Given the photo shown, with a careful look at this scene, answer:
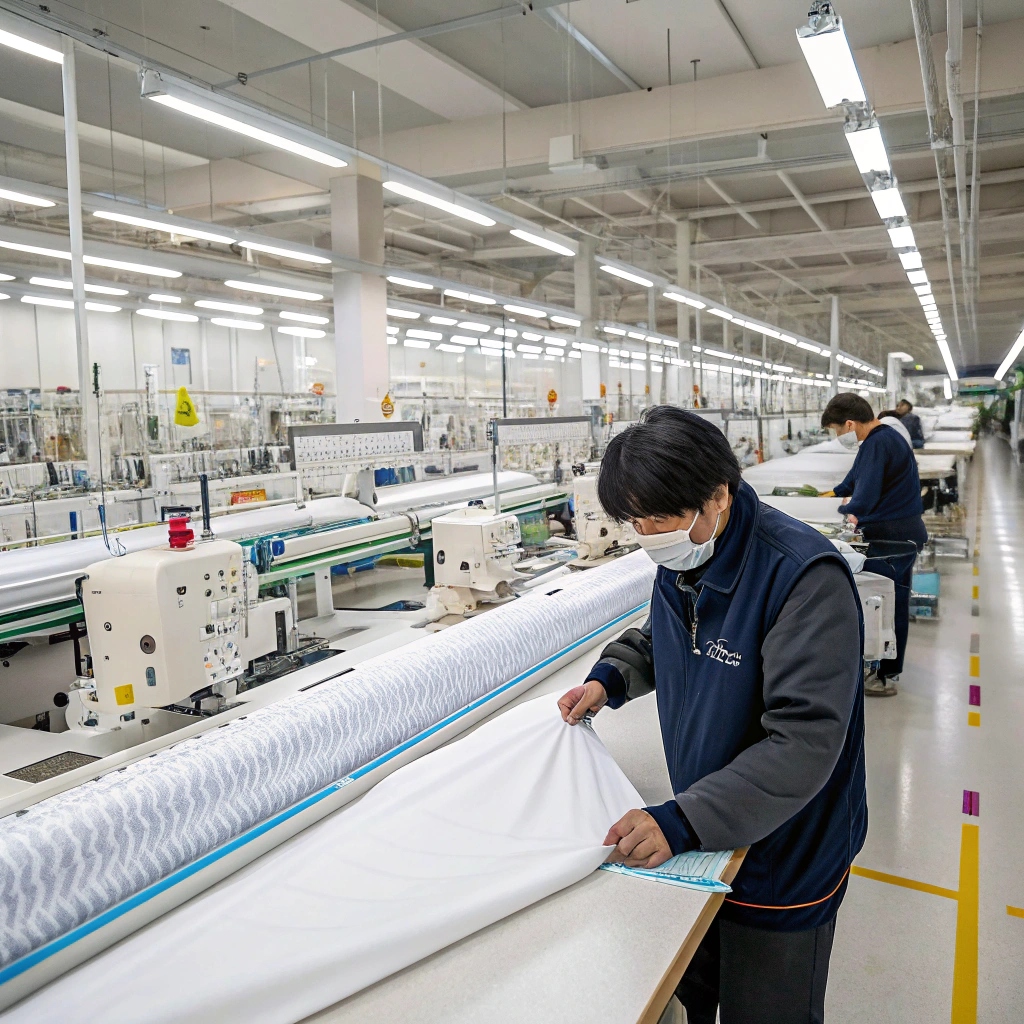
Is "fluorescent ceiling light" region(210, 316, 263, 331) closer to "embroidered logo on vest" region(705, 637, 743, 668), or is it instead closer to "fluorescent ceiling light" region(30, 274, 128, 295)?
"fluorescent ceiling light" region(30, 274, 128, 295)

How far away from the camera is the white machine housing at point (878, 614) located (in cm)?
398

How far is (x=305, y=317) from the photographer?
431 inches

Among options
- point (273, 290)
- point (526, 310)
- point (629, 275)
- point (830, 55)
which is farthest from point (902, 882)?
point (526, 310)

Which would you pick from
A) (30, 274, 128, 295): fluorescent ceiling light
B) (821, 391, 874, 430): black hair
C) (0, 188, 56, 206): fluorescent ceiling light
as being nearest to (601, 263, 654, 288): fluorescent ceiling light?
(821, 391, 874, 430): black hair

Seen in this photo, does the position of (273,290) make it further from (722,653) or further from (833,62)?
(722,653)

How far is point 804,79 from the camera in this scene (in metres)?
6.93

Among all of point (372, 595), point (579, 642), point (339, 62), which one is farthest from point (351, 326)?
point (579, 642)

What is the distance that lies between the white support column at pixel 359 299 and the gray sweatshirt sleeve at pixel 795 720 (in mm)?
7927

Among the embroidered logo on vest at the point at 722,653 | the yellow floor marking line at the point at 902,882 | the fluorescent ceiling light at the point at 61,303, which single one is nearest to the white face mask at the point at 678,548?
the embroidered logo on vest at the point at 722,653

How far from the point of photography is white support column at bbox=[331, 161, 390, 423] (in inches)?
348

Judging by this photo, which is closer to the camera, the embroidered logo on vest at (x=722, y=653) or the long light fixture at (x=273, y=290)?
the embroidered logo on vest at (x=722, y=653)

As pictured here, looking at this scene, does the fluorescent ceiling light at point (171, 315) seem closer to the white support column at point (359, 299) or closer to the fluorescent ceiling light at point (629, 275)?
the white support column at point (359, 299)

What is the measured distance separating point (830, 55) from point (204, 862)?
12.6ft

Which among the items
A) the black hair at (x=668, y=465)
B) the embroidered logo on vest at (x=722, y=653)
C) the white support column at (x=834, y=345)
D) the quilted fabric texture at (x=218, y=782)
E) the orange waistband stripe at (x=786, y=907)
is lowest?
the orange waistband stripe at (x=786, y=907)
